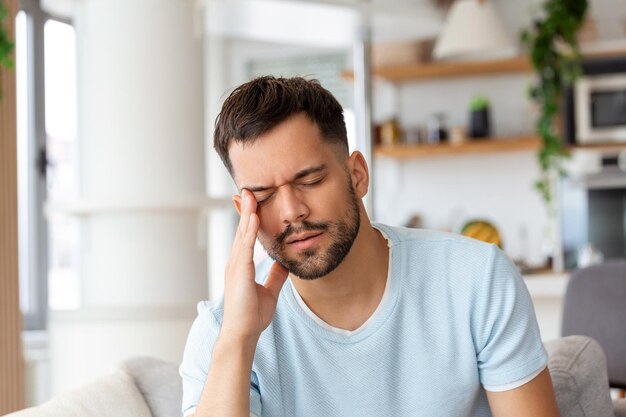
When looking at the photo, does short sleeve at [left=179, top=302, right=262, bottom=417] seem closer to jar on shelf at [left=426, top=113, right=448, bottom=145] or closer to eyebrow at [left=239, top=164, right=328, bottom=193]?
eyebrow at [left=239, top=164, right=328, bottom=193]

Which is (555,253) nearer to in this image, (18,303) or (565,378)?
(18,303)

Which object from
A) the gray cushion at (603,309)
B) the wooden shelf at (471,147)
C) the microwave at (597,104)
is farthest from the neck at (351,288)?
the microwave at (597,104)

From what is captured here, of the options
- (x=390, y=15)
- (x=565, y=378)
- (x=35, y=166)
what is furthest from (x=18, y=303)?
(x=565, y=378)

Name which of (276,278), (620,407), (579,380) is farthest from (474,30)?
(276,278)

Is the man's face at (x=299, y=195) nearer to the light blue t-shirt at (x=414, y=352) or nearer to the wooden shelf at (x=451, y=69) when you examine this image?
the light blue t-shirt at (x=414, y=352)

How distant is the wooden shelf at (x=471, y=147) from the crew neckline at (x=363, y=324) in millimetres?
4221

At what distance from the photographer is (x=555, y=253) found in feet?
17.7

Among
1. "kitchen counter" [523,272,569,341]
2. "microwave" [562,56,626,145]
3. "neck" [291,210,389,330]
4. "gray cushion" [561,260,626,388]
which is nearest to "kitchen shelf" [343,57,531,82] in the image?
"microwave" [562,56,626,145]

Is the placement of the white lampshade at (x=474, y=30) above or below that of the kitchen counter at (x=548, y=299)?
above

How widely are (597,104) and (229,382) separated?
466cm

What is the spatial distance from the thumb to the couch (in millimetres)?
301

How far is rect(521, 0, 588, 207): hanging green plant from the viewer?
562cm

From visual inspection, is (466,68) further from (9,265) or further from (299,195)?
(299,195)

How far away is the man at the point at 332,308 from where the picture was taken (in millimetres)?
1658
